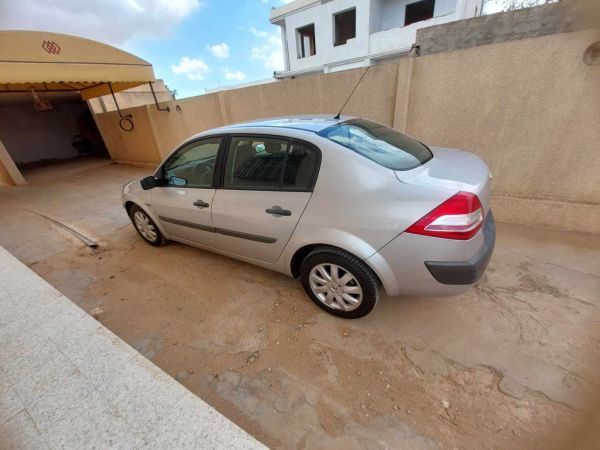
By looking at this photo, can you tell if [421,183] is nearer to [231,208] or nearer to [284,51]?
[231,208]

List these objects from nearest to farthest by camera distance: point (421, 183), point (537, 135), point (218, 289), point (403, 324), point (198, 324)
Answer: point (421, 183) → point (403, 324) → point (198, 324) → point (218, 289) → point (537, 135)

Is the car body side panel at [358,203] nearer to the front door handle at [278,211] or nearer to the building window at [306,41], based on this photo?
the front door handle at [278,211]

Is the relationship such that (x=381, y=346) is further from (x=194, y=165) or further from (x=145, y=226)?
(x=145, y=226)

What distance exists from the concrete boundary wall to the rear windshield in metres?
1.54

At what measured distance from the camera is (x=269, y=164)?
2186mm

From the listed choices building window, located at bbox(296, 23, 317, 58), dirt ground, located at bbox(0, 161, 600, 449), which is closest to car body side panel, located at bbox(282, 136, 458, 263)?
dirt ground, located at bbox(0, 161, 600, 449)

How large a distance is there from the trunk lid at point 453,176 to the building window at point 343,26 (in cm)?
1414

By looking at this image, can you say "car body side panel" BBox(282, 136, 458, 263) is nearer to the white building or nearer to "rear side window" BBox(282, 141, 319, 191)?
"rear side window" BBox(282, 141, 319, 191)

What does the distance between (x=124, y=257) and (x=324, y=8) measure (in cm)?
1492

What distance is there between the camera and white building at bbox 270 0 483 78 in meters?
11.1

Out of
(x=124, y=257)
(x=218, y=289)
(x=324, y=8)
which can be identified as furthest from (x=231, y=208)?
(x=324, y=8)

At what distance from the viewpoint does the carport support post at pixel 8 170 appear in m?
7.62

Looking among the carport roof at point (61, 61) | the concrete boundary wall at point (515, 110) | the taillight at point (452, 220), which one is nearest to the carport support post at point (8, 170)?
the carport roof at point (61, 61)

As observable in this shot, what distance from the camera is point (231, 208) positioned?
7.76 feet
